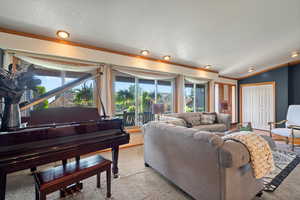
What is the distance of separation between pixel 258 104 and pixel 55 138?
709cm

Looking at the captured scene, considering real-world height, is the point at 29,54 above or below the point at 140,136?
above

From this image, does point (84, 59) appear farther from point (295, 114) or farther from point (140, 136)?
point (295, 114)

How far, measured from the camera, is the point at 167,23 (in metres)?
2.46

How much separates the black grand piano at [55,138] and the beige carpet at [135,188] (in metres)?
0.30

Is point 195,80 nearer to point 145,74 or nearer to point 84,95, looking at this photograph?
point 145,74

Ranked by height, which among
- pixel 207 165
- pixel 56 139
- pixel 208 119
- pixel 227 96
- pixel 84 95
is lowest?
pixel 207 165

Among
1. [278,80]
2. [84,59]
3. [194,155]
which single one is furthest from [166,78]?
[278,80]

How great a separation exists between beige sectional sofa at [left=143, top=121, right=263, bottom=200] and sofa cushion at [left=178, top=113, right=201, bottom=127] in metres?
2.19

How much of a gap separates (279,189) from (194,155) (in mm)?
1483

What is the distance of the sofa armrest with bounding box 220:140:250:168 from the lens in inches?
46.3

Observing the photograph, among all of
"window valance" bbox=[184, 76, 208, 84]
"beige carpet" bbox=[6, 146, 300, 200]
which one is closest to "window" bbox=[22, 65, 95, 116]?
"beige carpet" bbox=[6, 146, 300, 200]

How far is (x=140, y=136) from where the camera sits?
390 centimetres

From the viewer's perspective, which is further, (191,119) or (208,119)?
(208,119)

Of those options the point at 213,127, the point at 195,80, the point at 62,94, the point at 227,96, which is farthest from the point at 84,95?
the point at 227,96
